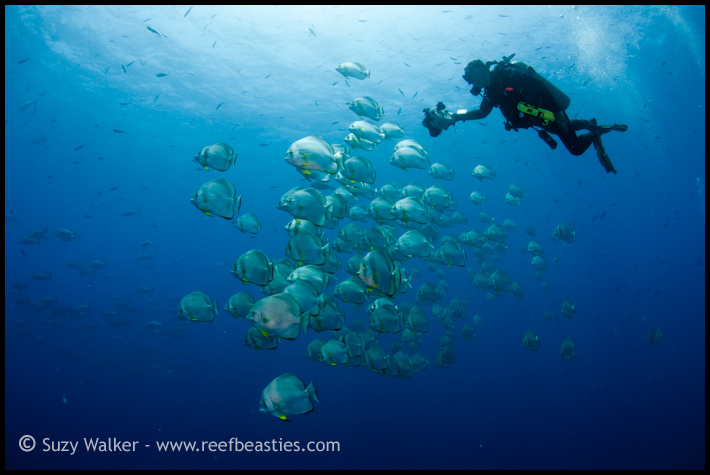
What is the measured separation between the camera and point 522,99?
6094mm

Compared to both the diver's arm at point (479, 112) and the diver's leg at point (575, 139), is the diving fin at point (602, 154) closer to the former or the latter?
the diver's leg at point (575, 139)

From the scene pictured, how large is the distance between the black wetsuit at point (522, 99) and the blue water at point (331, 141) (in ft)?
25.3

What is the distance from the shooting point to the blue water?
16750 millimetres

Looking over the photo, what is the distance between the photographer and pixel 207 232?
192 feet

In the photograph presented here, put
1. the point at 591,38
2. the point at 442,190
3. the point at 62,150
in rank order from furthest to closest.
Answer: the point at 62,150 → the point at 591,38 → the point at 442,190

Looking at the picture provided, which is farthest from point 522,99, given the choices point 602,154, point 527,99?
point 602,154

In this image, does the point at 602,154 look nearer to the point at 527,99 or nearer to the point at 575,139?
the point at 575,139

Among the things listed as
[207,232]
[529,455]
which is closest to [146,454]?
[529,455]

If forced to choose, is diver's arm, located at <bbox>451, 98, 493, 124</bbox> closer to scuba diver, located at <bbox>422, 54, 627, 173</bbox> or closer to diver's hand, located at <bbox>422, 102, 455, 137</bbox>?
scuba diver, located at <bbox>422, 54, 627, 173</bbox>

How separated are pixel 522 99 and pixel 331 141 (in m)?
20.4

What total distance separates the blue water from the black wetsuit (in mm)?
7719

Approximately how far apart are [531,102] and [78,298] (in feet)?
272

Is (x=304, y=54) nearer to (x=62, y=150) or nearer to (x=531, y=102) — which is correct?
(x=531, y=102)

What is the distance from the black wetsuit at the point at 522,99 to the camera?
598cm
